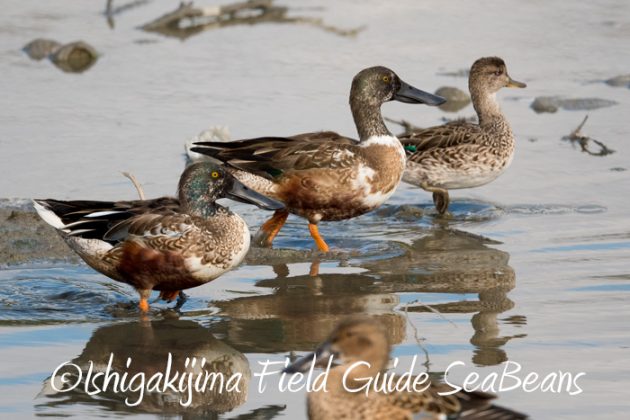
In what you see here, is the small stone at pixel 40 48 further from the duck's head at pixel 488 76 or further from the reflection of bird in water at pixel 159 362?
the reflection of bird in water at pixel 159 362

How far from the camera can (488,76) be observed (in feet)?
36.6

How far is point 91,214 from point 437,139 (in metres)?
3.68

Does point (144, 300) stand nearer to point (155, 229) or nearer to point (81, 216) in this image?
point (155, 229)

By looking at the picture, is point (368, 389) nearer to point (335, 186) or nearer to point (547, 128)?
point (335, 186)

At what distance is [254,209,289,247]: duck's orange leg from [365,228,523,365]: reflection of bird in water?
944 millimetres

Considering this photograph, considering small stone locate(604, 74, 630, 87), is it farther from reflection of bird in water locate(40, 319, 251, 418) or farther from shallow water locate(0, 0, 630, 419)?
reflection of bird in water locate(40, 319, 251, 418)

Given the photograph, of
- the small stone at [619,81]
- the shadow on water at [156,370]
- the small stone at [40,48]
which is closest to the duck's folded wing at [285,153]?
the shadow on water at [156,370]

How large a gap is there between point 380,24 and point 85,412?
9.82 meters

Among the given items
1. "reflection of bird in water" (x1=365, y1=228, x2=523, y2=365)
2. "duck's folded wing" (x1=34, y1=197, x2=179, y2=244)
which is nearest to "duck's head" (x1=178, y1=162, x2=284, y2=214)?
"duck's folded wing" (x1=34, y1=197, x2=179, y2=244)

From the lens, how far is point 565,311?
7414 mm

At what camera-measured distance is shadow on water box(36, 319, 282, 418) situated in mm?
6117

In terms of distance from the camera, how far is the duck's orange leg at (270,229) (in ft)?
30.3

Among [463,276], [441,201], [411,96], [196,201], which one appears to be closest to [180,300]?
[196,201]

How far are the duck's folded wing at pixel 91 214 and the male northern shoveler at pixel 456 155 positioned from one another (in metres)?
2.98
